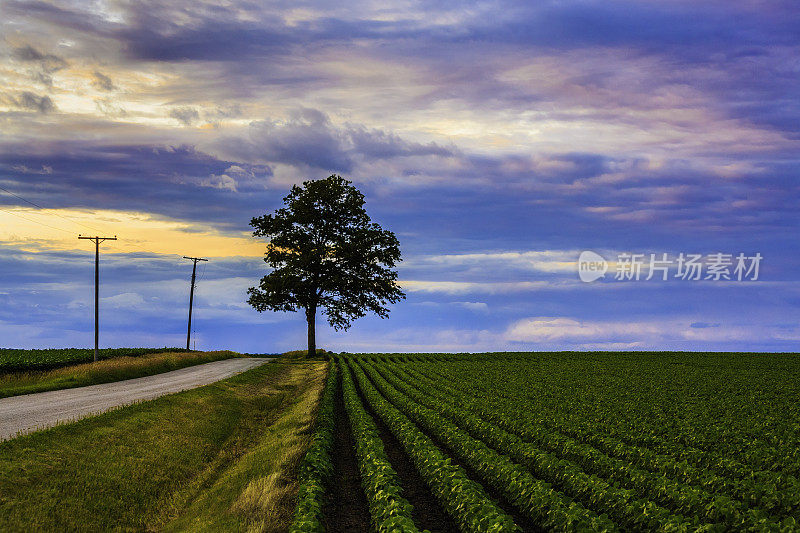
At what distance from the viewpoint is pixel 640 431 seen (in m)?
19.8

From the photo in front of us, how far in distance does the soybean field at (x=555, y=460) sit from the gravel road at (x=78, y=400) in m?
9.18

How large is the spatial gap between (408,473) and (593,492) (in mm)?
5812

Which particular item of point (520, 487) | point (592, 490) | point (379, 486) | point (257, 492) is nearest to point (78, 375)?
point (257, 492)

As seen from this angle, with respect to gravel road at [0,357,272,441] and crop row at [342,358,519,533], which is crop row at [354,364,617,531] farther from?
gravel road at [0,357,272,441]

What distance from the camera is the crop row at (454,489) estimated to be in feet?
36.0

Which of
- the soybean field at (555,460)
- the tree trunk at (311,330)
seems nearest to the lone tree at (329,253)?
the tree trunk at (311,330)

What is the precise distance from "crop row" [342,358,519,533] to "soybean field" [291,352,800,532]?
40mm

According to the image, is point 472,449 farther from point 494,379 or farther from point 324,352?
point 324,352

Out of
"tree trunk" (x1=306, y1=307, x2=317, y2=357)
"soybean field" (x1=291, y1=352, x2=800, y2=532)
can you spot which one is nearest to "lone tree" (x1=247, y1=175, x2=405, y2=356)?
"tree trunk" (x1=306, y1=307, x2=317, y2=357)

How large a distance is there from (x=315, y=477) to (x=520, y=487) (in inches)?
204

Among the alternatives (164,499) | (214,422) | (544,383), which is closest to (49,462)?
(164,499)

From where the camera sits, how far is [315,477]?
15039 millimetres

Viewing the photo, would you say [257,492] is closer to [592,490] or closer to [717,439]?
[592,490]

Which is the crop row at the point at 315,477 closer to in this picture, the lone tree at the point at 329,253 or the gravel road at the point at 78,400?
the gravel road at the point at 78,400
